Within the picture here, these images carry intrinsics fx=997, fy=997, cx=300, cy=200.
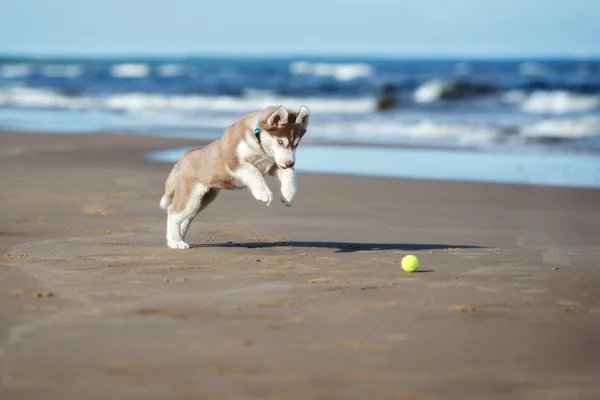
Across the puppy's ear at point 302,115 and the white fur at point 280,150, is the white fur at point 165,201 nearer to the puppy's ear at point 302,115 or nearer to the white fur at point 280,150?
the white fur at point 280,150

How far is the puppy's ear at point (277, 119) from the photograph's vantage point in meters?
7.94

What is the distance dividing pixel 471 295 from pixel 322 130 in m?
19.2

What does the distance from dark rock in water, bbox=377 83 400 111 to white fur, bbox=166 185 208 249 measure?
93.4 feet

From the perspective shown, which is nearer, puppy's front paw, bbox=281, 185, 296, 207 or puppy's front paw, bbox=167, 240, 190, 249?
puppy's front paw, bbox=281, 185, 296, 207

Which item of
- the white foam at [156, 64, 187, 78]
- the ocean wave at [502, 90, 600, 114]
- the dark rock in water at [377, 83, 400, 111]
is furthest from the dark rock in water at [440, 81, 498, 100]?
the white foam at [156, 64, 187, 78]

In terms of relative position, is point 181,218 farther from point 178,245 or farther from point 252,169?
point 252,169

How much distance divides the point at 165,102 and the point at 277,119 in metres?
33.6

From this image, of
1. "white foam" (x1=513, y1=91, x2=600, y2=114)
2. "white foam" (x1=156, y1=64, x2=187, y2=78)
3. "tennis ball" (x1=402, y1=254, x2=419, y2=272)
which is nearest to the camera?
"tennis ball" (x1=402, y1=254, x2=419, y2=272)

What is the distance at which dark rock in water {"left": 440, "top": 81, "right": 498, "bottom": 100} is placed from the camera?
136 ft

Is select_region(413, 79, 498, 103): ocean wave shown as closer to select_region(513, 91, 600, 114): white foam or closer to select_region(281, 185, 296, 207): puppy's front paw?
select_region(513, 91, 600, 114): white foam

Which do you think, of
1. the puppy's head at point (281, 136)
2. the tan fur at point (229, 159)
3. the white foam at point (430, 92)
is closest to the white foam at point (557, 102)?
the white foam at point (430, 92)

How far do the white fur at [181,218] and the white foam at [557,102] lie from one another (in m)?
26.5

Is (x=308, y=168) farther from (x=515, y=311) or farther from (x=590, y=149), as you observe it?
(x=515, y=311)

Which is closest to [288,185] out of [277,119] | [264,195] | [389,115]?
[264,195]
